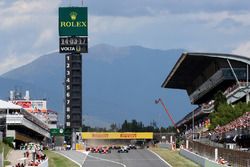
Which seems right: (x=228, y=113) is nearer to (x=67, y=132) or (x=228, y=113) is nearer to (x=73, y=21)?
(x=67, y=132)

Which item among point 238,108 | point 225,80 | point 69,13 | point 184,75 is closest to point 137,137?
point 184,75

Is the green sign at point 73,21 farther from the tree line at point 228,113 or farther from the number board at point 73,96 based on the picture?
the tree line at point 228,113

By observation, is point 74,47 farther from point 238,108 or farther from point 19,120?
point 238,108

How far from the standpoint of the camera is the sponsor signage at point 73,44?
581 feet

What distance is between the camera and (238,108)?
10400cm

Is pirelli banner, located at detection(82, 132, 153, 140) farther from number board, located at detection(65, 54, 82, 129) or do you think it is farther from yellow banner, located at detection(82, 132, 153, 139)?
number board, located at detection(65, 54, 82, 129)

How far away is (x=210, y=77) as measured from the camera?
155500mm

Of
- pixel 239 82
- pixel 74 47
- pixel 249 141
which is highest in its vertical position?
pixel 74 47

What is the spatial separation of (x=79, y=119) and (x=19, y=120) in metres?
33.1

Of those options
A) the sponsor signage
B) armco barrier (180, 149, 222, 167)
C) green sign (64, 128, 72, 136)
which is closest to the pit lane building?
the sponsor signage

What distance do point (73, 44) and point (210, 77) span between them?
37481 mm

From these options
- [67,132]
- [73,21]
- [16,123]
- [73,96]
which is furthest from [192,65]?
[16,123]

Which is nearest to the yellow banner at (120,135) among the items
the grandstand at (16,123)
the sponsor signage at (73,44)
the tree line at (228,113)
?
the grandstand at (16,123)

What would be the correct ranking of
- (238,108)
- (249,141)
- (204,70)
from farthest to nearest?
(204,70)
(238,108)
(249,141)
